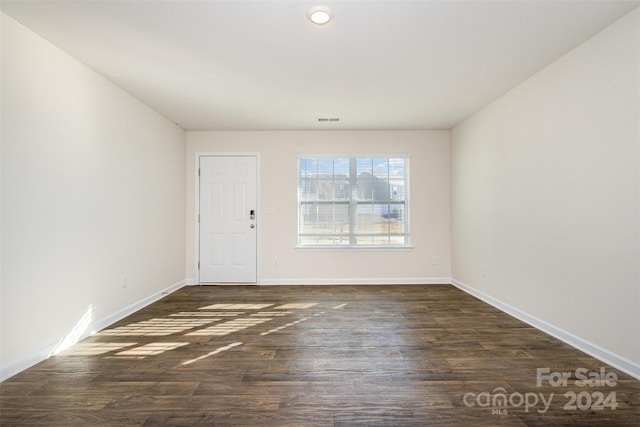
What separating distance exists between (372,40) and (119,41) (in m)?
1.94

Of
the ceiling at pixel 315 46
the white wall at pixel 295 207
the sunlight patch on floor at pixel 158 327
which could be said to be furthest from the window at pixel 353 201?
the sunlight patch on floor at pixel 158 327

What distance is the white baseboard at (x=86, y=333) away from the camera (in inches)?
79.0

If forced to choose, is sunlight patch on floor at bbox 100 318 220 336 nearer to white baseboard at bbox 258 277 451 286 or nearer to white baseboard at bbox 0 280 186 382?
white baseboard at bbox 0 280 186 382

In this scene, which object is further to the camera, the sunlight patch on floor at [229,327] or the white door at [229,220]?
the white door at [229,220]

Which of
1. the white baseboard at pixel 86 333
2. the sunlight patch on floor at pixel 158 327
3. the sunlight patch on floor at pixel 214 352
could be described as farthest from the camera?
the sunlight patch on floor at pixel 158 327

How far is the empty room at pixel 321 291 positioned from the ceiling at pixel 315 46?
18mm

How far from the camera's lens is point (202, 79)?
292 centimetres

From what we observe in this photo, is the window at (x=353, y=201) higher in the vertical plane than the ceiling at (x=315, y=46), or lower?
lower

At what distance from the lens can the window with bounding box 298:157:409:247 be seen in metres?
4.80

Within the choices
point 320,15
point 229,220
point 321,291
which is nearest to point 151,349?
point 321,291

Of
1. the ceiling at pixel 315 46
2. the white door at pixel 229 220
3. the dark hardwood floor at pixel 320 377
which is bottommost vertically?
the dark hardwood floor at pixel 320 377

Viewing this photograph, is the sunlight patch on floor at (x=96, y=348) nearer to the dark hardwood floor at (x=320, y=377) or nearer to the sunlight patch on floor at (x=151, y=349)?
the dark hardwood floor at (x=320, y=377)

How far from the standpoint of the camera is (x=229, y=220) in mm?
4727

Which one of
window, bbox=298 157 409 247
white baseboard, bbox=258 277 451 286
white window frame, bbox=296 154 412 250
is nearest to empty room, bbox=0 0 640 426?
white baseboard, bbox=258 277 451 286
